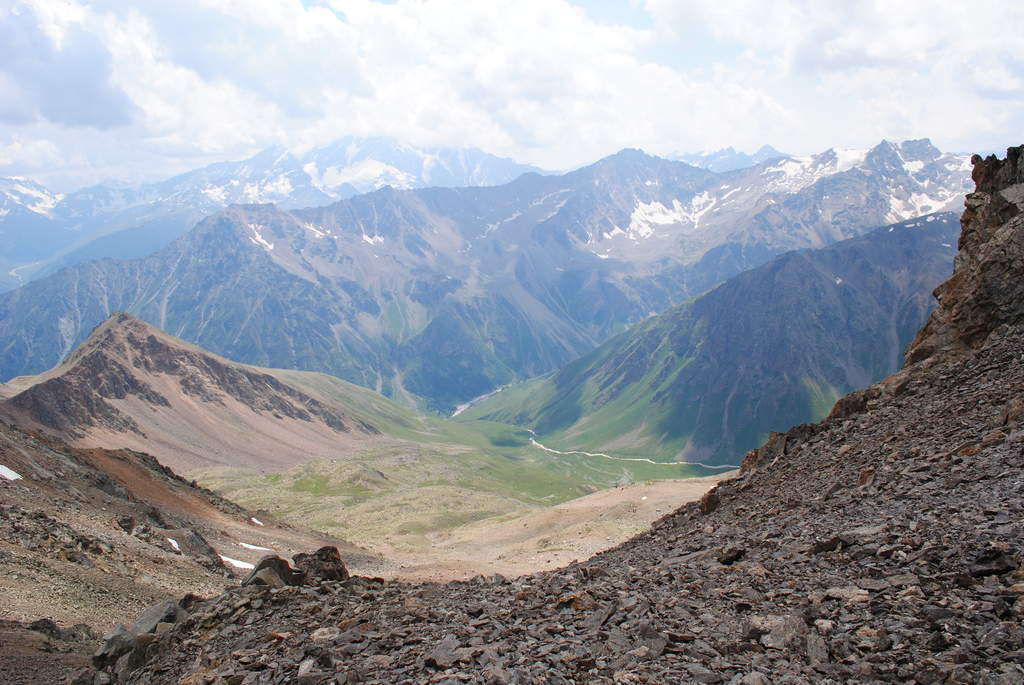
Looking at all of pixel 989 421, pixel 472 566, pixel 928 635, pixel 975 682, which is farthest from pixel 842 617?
pixel 472 566

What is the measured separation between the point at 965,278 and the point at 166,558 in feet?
153

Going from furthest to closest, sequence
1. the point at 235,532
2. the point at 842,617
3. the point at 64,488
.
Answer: the point at 235,532 → the point at 64,488 → the point at 842,617

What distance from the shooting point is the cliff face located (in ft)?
120

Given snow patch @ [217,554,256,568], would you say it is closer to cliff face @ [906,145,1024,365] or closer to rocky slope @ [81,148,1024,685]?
rocky slope @ [81,148,1024,685]

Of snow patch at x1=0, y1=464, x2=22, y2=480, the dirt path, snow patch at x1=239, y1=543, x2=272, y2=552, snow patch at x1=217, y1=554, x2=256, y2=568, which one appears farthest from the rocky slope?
snow patch at x1=239, y1=543, x2=272, y2=552

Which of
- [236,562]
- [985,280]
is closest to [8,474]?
[236,562]

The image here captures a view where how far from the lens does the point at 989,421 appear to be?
25.7 meters

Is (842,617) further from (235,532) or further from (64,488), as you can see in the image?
(235,532)

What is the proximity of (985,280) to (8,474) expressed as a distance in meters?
58.3

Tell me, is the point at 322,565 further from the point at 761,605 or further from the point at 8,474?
the point at 8,474

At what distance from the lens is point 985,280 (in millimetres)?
37969

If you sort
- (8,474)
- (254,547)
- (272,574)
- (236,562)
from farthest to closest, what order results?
1. (254,547)
2. (236,562)
3. (8,474)
4. (272,574)

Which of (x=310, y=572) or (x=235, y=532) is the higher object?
(x=310, y=572)

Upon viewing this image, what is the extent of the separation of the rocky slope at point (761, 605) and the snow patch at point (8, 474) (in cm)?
3320
